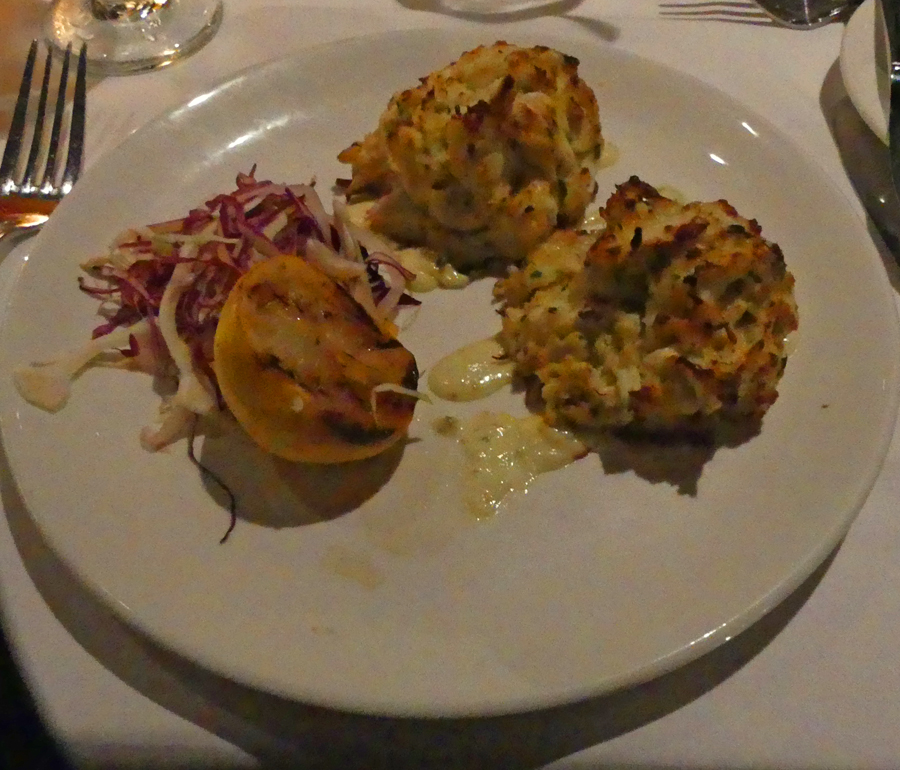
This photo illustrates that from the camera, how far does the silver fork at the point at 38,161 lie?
1681mm

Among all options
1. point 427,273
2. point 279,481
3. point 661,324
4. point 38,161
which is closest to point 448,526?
point 279,481

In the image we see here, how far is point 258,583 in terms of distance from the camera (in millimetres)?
1138

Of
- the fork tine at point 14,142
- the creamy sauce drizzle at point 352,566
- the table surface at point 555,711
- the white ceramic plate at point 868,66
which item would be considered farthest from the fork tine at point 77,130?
the white ceramic plate at point 868,66

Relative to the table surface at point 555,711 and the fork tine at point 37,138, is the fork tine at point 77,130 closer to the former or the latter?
the fork tine at point 37,138

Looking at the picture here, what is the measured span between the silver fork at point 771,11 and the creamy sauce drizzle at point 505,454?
1.67m

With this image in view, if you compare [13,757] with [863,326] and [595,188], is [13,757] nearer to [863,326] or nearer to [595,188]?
[595,188]

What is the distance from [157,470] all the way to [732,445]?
100cm

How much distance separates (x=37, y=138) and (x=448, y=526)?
1.43m

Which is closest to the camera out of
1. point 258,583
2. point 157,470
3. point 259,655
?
point 259,655

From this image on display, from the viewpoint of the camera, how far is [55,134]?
1822 millimetres

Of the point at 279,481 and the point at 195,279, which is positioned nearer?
the point at 279,481

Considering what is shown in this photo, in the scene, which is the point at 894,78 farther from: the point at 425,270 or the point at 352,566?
the point at 352,566

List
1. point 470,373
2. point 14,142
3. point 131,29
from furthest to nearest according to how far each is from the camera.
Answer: point 131,29 < point 14,142 < point 470,373

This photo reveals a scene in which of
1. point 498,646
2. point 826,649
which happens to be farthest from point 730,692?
point 498,646
